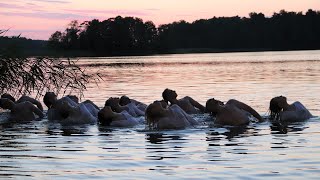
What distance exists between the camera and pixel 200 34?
591 ft

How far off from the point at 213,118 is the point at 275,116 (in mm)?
1616

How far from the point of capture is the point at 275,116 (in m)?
18.2

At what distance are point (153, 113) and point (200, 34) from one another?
165 m

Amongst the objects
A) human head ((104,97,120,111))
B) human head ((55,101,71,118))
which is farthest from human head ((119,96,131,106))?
human head ((55,101,71,118))

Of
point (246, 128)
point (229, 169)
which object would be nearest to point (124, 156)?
point (229, 169)

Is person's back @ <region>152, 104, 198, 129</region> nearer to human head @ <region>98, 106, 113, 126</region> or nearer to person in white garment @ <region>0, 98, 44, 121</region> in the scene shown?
human head @ <region>98, 106, 113, 126</region>

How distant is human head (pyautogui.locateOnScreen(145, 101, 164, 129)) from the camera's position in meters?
16.1

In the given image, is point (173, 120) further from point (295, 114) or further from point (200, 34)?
point (200, 34)

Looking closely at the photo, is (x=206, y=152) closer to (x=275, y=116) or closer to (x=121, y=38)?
(x=275, y=116)

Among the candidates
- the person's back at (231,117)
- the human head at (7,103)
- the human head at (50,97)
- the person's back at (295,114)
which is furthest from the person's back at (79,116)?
the person's back at (295,114)

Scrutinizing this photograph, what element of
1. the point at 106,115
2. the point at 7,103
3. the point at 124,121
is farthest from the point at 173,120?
the point at 7,103

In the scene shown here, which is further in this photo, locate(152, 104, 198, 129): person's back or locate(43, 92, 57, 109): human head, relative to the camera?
locate(43, 92, 57, 109): human head

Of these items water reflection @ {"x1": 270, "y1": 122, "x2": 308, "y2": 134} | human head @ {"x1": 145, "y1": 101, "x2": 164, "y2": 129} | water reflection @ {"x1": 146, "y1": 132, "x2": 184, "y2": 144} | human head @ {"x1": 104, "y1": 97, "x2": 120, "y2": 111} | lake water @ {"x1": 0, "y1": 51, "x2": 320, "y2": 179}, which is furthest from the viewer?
human head @ {"x1": 104, "y1": 97, "x2": 120, "y2": 111}

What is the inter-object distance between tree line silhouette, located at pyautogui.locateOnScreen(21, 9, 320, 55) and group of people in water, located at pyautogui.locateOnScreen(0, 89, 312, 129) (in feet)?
395
